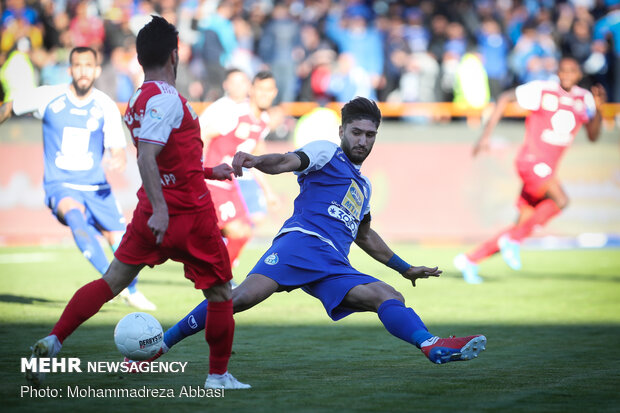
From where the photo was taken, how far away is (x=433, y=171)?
17719mm

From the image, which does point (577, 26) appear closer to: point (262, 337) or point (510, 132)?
point (510, 132)

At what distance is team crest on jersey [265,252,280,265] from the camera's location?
20.1ft

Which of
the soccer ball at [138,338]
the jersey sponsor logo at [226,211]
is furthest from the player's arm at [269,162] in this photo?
the jersey sponsor logo at [226,211]

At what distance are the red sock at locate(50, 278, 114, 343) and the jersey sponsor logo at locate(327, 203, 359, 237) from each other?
1549 mm

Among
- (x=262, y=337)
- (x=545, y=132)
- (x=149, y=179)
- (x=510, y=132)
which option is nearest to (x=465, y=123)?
(x=510, y=132)

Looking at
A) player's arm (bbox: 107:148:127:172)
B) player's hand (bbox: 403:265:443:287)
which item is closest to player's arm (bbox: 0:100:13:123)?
player's arm (bbox: 107:148:127:172)

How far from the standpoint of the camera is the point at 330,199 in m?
6.25

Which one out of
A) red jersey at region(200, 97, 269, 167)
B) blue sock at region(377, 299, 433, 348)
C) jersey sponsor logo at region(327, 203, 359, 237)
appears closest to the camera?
blue sock at region(377, 299, 433, 348)

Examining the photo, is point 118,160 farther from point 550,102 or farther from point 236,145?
point 550,102

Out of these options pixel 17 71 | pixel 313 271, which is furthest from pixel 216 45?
pixel 313 271

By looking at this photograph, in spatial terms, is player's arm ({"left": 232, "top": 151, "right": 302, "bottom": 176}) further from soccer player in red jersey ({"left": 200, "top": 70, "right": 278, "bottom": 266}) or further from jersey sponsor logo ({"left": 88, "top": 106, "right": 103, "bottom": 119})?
soccer player in red jersey ({"left": 200, "top": 70, "right": 278, "bottom": 266})

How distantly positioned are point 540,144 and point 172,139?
8.23 metres

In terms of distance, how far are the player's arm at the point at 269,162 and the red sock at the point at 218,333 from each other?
0.81 meters

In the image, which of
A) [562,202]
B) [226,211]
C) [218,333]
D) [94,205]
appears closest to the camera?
[218,333]
